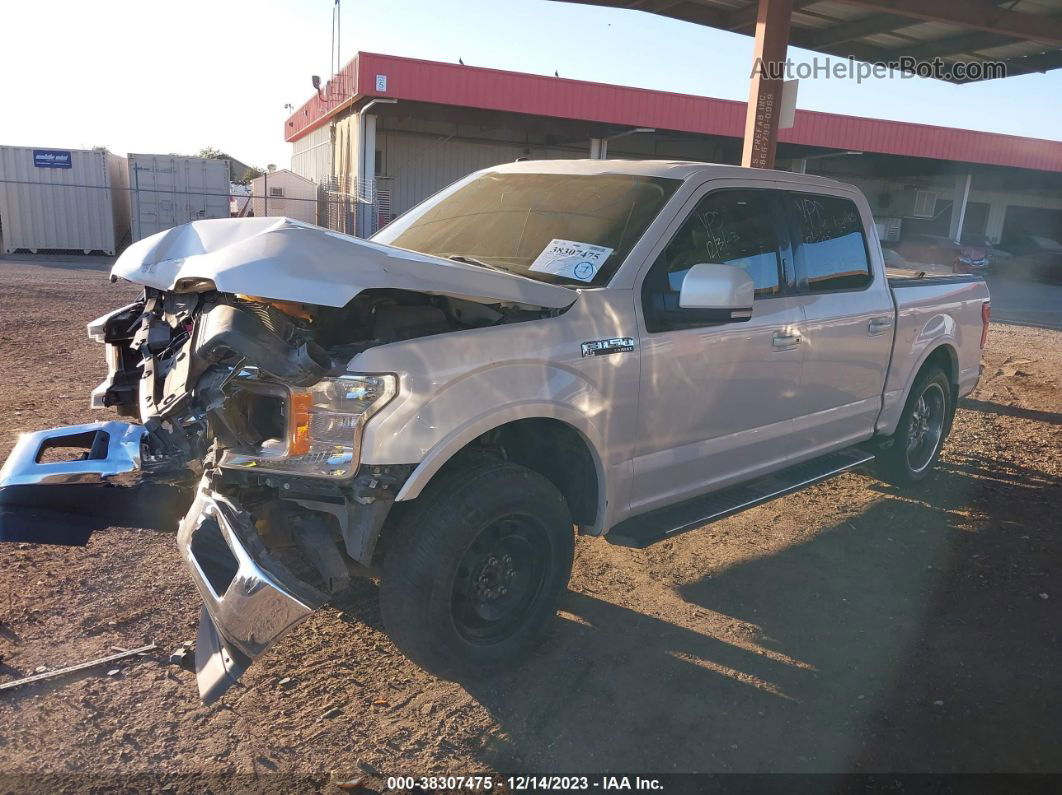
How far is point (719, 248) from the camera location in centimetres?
418

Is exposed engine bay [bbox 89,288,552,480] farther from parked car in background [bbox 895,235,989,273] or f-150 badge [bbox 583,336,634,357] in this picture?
parked car in background [bbox 895,235,989,273]

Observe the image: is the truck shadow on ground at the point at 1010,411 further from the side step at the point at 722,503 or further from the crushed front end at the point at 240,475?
the crushed front end at the point at 240,475

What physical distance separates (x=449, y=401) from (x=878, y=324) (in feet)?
11.1

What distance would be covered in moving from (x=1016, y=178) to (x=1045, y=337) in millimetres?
27333

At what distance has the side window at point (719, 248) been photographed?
148 inches

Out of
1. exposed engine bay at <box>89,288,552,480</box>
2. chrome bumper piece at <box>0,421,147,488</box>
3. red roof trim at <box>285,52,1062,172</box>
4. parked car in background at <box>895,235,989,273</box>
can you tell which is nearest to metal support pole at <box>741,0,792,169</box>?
exposed engine bay at <box>89,288,552,480</box>

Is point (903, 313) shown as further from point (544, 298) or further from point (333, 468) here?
point (333, 468)

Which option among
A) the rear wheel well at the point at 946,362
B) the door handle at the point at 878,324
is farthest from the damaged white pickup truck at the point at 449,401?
the rear wheel well at the point at 946,362

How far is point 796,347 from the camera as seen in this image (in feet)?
14.8

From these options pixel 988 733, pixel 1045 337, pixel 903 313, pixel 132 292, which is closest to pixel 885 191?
pixel 1045 337

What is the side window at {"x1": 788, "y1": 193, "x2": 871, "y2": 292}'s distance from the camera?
4.70 meters

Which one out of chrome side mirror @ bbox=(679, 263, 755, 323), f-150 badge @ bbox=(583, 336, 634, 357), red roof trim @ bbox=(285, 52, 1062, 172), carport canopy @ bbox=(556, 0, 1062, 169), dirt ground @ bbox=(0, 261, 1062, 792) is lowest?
dirt ground @ bbox=(0, 261, 1062, 792)

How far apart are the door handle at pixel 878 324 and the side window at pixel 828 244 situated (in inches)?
9.2

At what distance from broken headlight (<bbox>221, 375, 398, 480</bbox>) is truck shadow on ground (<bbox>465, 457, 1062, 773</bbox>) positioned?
3.76 ft
